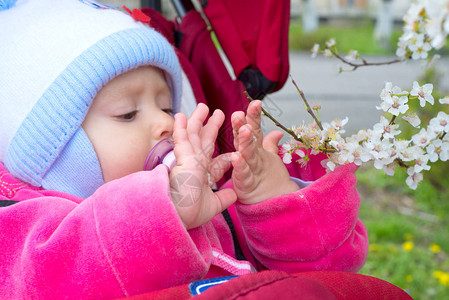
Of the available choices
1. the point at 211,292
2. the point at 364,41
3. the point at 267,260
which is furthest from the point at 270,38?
the point at 364,41

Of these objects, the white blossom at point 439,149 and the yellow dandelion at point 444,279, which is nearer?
the white blossom at point 439,149

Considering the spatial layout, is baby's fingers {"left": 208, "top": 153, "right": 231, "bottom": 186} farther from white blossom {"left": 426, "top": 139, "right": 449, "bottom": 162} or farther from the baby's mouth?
white blossom {"left": 426, "top": 139, "right": 449, "bottom": 162}

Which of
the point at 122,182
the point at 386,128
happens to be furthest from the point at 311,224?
the point at 122,182

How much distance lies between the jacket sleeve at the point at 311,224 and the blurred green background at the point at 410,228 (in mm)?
928

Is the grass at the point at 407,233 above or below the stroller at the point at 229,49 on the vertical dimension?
below

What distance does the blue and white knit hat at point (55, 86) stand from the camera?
3.38 ft

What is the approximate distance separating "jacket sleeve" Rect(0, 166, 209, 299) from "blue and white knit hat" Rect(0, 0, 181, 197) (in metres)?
0.21

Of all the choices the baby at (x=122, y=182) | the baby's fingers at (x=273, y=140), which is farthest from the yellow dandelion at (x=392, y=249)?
the baby's fingers at (x=273, y=140)

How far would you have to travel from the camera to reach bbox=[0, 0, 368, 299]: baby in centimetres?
83

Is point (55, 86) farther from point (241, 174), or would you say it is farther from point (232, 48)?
point (232, 48)

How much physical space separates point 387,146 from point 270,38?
61cm

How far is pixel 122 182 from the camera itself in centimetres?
87

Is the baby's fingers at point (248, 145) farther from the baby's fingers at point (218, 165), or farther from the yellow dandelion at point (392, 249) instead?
the yellow dandelion at point (392, 249)

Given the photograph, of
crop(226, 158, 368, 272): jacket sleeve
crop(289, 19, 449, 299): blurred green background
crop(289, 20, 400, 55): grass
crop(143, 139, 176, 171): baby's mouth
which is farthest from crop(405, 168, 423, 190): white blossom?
crop(289, 20, 400, 55): grass
